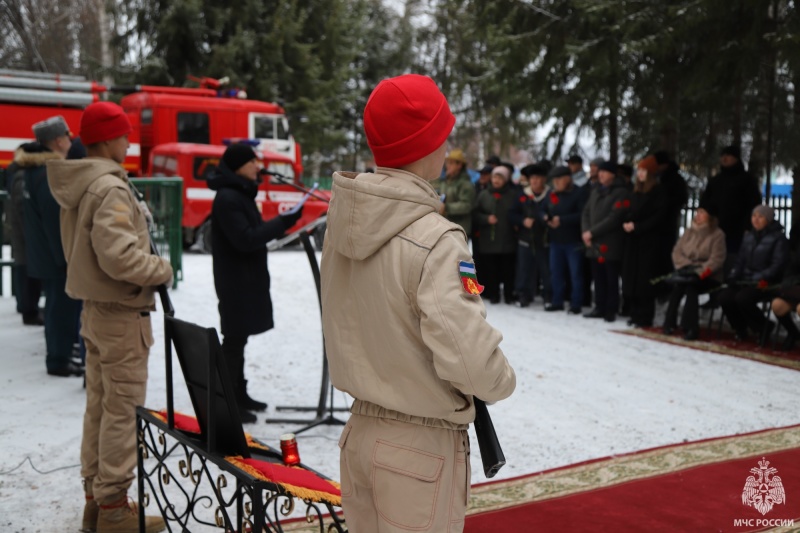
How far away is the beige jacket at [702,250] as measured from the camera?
9.12m

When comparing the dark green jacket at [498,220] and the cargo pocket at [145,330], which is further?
the dark green jacket at [498,220]

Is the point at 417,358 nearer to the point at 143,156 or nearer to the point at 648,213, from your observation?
the point at 648,213

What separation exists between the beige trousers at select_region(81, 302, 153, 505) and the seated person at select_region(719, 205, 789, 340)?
641 centimetres

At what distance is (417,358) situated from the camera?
2328 millimetres

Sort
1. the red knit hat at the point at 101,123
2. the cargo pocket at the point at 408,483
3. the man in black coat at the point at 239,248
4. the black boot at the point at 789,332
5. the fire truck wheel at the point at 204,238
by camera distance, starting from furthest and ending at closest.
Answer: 1. the fire truck wheel at the point at 204,238
2. the black boot at the point at 789,332
3. the man in black coat at the point at 239,248
4. the red knit hat at the point at 101,123
5. the cargo pocket at the point at 408,483

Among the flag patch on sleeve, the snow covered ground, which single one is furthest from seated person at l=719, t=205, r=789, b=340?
the flag patch on sleeve

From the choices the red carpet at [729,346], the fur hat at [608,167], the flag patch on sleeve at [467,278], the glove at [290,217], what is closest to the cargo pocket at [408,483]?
the flag patch on sleeve at [467,278]

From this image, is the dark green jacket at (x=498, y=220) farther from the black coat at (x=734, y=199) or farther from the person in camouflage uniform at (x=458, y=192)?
the black coat at (x=734, y=199)

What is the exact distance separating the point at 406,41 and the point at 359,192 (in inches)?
1206

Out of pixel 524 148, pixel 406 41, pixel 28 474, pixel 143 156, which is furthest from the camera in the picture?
pixel 406 41

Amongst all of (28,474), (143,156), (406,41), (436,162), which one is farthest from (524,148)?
(436,162)

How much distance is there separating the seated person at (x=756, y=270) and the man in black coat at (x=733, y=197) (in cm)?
103

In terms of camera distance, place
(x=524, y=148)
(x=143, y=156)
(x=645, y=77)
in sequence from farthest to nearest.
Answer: (x=524, y=148), (x=143, y=156), (x=645, y=77)

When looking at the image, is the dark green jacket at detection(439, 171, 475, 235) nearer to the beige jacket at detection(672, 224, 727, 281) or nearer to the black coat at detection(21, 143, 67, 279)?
the beige jacket at detection(672, 224, 727, 281)
